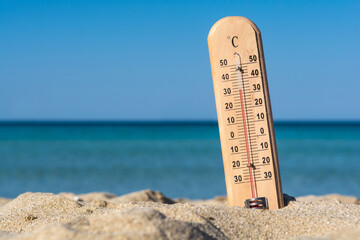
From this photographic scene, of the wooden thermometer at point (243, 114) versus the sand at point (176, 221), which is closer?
the sand at point (176, 221)

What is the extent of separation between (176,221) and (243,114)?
4.26ft

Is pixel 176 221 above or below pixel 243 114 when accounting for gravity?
below

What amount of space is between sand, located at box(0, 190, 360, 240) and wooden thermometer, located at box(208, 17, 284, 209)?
0.31 m

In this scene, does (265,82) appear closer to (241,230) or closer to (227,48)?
(227,48)

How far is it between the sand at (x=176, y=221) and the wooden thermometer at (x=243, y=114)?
12.4 inches

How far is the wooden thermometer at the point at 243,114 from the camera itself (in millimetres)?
3330

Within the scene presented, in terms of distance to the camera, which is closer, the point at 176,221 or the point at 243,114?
the point at 176,221

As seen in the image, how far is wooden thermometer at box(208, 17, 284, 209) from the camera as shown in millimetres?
3330

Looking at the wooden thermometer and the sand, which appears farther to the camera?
the wooden thermometer

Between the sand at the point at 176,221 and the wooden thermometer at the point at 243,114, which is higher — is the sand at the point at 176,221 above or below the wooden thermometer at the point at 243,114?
below

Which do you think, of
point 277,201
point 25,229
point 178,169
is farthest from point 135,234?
point 178,169

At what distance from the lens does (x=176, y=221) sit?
234 centimetres

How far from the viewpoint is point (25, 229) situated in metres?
3.08

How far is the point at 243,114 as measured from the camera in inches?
132
